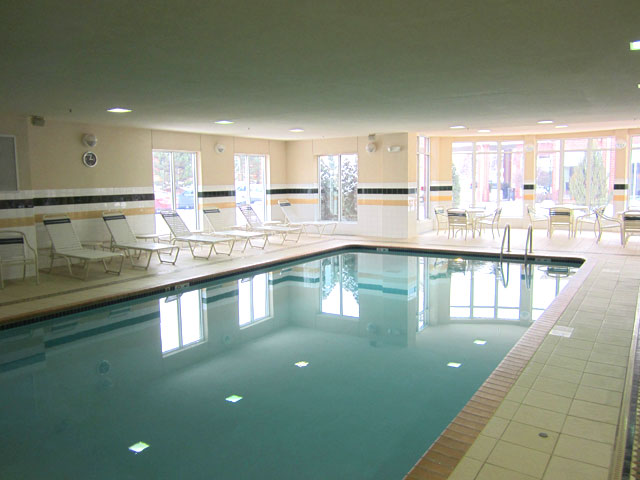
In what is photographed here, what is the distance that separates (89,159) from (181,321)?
4.54 meters

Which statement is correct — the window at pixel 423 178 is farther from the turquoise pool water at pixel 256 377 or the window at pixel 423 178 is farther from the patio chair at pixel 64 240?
the patio chair at pixel 64 240

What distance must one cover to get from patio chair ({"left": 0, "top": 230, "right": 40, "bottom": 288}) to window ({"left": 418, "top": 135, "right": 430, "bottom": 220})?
8823mm

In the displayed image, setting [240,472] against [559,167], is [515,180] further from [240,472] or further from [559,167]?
[240,472]

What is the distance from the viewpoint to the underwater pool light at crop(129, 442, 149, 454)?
3.13 meters

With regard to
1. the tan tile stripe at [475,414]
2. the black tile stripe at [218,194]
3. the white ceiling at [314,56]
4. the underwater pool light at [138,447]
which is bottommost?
the underwater pool light at [138,447]

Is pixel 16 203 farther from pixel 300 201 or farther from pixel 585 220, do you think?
pixel 585 220

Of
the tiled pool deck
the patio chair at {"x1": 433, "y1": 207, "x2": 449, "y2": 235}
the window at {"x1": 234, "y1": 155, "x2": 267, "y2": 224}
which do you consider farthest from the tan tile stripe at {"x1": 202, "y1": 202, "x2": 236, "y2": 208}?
the patio chair at {"x1": 433, "y1": 207, "x2": 449, "y2": 235}

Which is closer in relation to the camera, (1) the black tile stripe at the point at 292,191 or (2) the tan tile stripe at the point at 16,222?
(2) the tan tile stripe at the point at 16,222

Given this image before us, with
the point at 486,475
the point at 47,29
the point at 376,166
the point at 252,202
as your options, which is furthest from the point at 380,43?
the point at 252,202

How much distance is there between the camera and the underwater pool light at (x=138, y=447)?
123 inches

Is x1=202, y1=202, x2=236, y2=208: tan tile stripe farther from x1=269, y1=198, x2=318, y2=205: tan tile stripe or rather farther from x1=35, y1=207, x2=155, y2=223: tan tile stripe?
x1=269, y1=198, x2=318, y2=205: tan tile stripe

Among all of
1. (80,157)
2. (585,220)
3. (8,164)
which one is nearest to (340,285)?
(80,157)

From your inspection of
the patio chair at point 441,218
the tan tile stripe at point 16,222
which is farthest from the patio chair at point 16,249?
the patio chair at point 441,218

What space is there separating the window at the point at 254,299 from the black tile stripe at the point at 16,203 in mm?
3398
